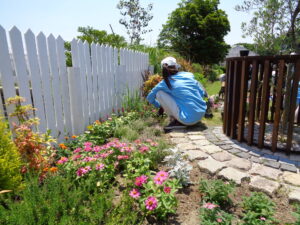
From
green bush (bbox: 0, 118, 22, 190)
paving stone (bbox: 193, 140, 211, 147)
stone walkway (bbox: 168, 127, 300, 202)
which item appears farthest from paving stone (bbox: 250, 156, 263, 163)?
green bush (bbox: 0, 118, 22, 190)

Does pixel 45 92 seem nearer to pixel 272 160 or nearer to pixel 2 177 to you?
pixel 2 177

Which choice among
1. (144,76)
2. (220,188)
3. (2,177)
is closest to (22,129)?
(2,177)

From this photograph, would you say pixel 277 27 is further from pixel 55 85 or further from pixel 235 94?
pixel 55 85

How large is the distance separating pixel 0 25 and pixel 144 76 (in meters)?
4.55

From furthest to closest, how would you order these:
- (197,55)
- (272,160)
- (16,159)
A: (197,55), (272,160), (16,159)

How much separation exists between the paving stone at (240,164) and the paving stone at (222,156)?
8 cm

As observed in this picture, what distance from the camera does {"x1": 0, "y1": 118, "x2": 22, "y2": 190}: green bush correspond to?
184 centimetres

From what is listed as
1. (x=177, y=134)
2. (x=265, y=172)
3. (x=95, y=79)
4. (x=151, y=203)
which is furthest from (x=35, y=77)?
(x=265, y=172)

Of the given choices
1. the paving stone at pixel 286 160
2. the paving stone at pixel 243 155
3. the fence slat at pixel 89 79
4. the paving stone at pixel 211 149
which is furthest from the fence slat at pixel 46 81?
the paving stone at pixel 286 160

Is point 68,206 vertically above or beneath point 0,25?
beneath

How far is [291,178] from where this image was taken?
2447mm

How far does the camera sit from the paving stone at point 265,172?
8.21 ft

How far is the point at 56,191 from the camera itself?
1.76m

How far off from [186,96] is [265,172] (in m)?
1.98
